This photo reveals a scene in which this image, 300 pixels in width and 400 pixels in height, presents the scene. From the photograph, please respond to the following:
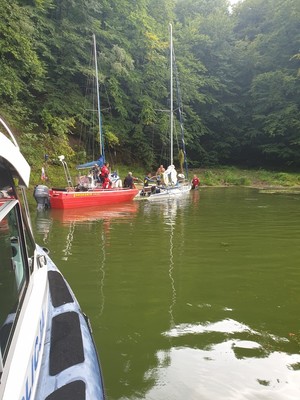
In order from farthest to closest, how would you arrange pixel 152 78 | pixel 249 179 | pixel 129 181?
1. pixel 152 78
2. pixel 249 179
3. pixel 129 181

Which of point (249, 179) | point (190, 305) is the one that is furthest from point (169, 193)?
point (190, 305)

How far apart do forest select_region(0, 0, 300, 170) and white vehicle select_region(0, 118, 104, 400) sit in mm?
18618

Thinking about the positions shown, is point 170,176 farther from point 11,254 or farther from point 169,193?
point 11,254

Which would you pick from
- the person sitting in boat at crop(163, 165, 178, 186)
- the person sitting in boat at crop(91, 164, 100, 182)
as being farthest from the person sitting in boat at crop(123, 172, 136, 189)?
the person sitting in boat at crop(163, 165, 178, 186)

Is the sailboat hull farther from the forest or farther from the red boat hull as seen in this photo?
the forest

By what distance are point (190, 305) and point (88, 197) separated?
1186cm

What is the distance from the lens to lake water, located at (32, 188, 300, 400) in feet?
11.6

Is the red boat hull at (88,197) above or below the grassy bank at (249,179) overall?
above

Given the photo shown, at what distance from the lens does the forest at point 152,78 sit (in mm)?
23812

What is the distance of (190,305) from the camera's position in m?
5.34

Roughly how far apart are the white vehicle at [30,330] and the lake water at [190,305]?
973 millimetres

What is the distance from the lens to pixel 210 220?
12.9 metres

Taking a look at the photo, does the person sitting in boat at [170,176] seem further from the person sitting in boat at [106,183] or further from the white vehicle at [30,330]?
the white vehicle at [30,330]

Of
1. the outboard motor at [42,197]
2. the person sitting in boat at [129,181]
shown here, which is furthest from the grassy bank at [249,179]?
the outboard motor at [42,197]
